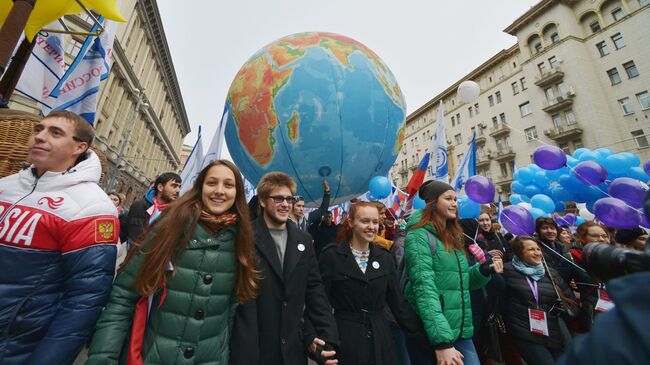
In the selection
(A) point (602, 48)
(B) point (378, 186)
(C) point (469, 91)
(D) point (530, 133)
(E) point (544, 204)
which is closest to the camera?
(B) point (378, 186)

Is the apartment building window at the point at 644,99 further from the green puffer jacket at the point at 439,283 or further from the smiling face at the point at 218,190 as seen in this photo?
the smiling face at the point at 218,190

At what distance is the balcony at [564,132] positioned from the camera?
20934mm

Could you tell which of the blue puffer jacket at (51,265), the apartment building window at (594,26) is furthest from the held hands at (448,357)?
the apartment building window at (594,26)

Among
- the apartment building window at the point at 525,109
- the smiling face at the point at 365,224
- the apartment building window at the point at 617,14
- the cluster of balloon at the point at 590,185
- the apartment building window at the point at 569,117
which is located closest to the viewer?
the smiling face at the point at 365,224

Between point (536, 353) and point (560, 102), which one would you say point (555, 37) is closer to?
point (560, 102)

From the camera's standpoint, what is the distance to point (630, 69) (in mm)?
19500

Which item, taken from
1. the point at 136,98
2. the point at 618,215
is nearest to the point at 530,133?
the point at 618,215

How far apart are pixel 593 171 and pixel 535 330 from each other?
13.3 ft

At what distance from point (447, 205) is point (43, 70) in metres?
4.44

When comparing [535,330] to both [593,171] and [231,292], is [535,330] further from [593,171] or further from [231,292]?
[593,171]

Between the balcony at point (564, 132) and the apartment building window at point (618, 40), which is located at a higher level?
the apartment building window at point (618, 40)

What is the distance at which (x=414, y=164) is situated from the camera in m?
38.6

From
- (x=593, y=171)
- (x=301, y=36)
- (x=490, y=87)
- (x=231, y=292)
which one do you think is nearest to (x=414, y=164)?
(x=490, y=87)

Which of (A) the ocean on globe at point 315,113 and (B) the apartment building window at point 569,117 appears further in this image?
(B) the apartment building window at point 569,117
